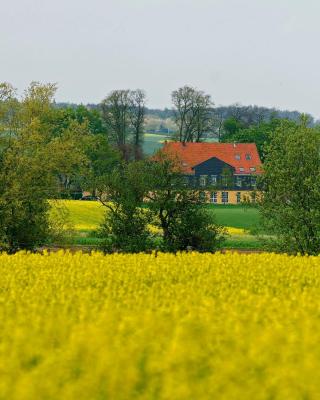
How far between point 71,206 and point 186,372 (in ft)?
280

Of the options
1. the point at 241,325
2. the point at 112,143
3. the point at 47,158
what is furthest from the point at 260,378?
the point at 112,143

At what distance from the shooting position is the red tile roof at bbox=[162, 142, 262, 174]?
15588cm

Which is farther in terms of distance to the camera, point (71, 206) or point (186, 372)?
point (71, 206)

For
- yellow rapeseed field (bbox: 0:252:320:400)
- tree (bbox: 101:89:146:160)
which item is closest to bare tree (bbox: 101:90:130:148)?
tree (bbox: 101:89:146:160)

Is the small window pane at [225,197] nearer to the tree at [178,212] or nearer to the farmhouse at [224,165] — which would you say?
the farmhouse at [224,165]

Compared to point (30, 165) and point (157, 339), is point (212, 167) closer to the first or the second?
point (30, 165)

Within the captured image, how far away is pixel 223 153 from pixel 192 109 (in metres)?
9.98

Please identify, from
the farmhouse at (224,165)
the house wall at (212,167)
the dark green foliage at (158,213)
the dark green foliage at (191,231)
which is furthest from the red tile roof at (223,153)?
the dark green foliage at (191,231)

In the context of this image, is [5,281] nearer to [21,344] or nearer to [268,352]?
[21,344]

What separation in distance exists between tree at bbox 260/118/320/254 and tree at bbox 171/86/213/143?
10777 centimetres

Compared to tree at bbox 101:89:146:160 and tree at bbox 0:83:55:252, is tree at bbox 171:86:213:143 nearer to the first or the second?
tree at bbox 101:89:146:160

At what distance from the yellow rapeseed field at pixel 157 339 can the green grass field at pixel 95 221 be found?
29.7 m

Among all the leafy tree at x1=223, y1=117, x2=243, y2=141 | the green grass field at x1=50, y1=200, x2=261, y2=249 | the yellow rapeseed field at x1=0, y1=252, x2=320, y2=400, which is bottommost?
the green grass field at x1=50, y1=200, x2=261, y2=249

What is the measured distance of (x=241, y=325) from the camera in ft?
42.8
